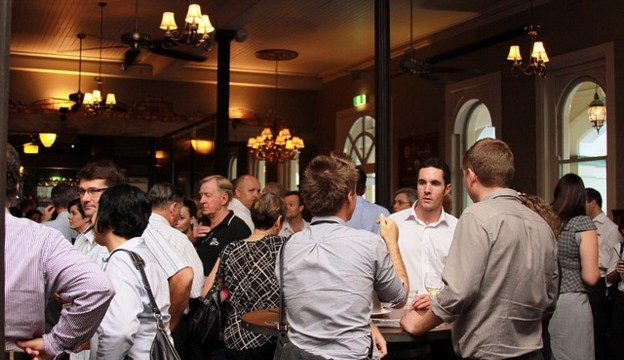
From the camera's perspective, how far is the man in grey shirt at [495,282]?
9.37 feet

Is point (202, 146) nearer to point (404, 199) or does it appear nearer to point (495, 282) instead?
point (404, 199)

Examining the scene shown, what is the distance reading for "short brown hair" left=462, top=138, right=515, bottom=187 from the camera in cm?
300

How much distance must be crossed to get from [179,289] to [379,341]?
95 cm

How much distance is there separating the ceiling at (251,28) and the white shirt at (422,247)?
714cm

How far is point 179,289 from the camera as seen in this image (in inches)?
130

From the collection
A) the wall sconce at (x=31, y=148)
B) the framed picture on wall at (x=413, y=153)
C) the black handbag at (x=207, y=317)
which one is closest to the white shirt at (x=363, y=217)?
the black handbag at (x=207, y=317)

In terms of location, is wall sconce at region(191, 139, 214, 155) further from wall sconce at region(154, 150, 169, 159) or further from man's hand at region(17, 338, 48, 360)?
man's hand at region(17, 338, 48, 360)

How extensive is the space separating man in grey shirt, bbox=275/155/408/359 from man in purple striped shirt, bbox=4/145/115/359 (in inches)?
32.7

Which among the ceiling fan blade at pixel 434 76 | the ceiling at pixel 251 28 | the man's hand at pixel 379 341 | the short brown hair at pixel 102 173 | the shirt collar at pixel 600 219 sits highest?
the ceiling at pixel 251 28

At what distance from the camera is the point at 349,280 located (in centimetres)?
269

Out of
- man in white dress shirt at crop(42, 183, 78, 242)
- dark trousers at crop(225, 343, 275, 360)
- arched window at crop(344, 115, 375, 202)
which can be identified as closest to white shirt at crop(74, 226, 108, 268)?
dark trousers at crop(225, 343, 275, 360)

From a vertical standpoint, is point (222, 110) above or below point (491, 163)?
above

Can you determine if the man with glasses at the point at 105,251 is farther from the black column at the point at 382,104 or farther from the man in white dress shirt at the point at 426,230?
the black column at the point at 382,104

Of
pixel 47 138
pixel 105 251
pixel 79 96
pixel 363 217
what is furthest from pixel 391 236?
pixel 47 138
